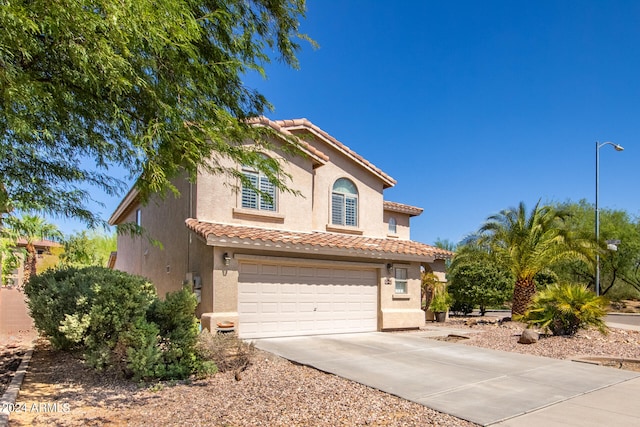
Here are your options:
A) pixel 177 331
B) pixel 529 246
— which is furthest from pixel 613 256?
pixel 177 331

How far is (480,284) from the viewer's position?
81.5ft

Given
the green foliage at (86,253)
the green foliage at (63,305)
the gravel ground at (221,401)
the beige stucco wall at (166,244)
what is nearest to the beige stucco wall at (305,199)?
the beige stucco wall at (166,244)

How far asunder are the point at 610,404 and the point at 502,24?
40.9 feet

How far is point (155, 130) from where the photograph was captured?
5570mm

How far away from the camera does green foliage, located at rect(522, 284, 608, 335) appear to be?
13.3 meters

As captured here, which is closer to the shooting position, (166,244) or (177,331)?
(177,331)

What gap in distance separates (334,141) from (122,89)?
38.9ft

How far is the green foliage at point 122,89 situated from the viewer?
180 inches

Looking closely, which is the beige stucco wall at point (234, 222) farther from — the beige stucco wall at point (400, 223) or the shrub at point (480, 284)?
the shrub at point (480, 284)

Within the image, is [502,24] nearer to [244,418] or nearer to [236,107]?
[236,107]

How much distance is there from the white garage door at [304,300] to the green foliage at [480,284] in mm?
10570

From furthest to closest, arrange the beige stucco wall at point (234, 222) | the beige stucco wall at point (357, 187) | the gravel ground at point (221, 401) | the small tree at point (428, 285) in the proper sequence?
the small tree at point (428, 285) → the beige stucco wall at point (357, 187) → the beige stucco wall at point (234, 222) → the gravel ground at point (221, 401)

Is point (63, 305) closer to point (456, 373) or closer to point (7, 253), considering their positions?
point (456, 373)

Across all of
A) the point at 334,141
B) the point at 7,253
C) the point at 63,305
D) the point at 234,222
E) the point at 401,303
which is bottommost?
the point at 401,303
